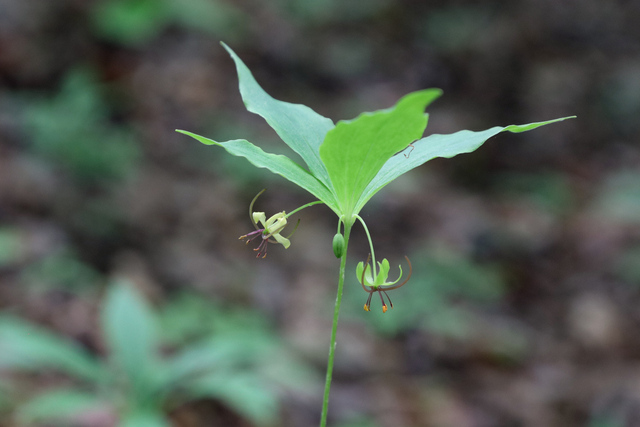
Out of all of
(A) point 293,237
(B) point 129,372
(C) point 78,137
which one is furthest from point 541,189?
(B) point 129,372

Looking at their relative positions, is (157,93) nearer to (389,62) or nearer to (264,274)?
(264,274)

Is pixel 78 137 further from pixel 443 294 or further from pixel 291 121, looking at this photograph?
pixel 291 121

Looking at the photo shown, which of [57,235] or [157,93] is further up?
[157,93]

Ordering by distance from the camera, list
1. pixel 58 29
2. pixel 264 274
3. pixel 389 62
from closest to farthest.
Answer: pixel 264 274 → pixel 58 29 → pixel 389 62

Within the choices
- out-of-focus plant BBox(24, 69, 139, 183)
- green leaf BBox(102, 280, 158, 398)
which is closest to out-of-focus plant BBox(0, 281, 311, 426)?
green leaf BBox(102, 280, 158, 398)

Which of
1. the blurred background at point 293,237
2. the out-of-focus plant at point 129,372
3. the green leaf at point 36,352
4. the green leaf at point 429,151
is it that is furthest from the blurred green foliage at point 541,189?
the green leaf at point 429,151

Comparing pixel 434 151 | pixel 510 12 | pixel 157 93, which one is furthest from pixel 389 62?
pixel 434 151

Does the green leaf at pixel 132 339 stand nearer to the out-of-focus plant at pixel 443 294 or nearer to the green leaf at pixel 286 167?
the out-of-focus plant at pixel 443 294

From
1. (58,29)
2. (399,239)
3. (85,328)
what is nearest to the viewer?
(85,328)
